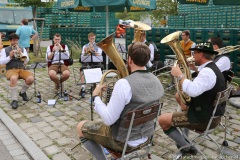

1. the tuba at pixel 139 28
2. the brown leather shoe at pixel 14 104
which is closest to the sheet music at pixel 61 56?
the brown leather shoe at pixel 14 104

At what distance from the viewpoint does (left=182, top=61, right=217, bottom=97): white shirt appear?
291cm

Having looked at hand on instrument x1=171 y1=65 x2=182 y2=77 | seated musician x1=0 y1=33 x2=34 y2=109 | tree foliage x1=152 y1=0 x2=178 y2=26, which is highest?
tree foliage x1=152 y1=0 x2=178 y2=26

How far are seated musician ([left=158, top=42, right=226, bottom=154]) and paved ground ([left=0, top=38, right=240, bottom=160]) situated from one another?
0.60 m

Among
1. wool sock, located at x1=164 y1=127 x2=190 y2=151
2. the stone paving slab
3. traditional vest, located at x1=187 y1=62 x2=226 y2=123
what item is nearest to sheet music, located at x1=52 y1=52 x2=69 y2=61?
the stone paving slab

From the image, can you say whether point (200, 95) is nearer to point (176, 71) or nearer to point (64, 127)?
point (176, 71)

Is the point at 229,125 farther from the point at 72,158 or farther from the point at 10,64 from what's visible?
the point at 10,64

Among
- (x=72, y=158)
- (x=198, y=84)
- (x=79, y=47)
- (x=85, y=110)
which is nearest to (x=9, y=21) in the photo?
(x=79, y=47)

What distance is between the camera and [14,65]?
6.19 metres

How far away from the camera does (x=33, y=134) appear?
4.46 m

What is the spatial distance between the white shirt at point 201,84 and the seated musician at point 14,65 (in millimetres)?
4088

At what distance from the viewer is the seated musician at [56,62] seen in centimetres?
644

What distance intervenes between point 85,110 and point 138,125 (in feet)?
10.3

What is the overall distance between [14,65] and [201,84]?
4.68 metres

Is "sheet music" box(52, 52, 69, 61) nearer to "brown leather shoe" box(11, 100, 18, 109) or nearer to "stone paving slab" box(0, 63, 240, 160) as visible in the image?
"stone paving slab" box(0, 63, 240, 160)
